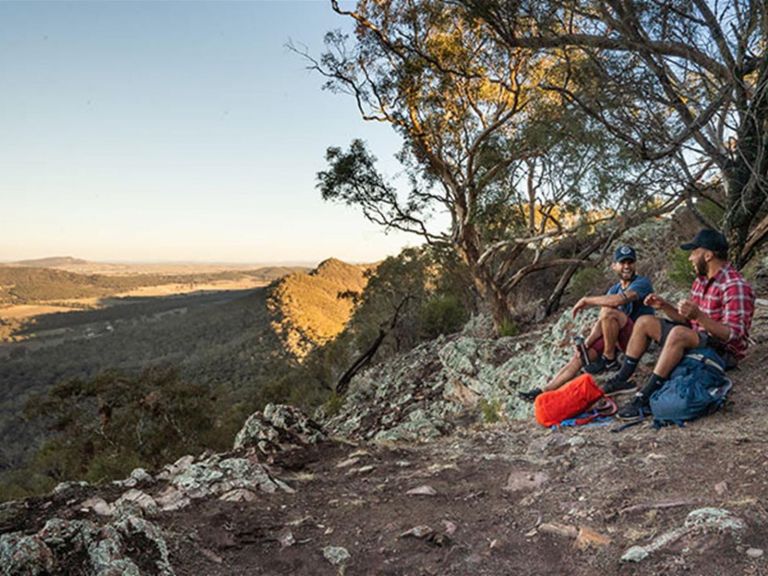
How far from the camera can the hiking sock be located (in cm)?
474

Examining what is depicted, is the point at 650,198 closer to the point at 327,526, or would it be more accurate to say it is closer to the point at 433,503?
the point at 433,503

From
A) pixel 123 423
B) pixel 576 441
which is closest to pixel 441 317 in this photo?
pixel 123 423

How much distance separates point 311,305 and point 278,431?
5082 centimetres

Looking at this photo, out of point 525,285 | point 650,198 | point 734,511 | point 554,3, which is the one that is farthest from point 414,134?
point 734,511

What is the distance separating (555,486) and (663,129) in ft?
20.0

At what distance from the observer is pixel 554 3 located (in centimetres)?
760

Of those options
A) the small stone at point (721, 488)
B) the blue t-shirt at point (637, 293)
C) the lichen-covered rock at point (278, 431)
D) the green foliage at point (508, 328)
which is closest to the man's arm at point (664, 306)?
the blue t-shirt at point (637, 293)

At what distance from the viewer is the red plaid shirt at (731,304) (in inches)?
164

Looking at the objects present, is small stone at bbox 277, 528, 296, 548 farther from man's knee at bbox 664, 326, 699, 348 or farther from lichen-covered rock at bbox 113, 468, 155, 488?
man's knee at bbox 664, 326, 699, 348

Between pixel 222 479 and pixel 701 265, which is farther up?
pixel 701 265

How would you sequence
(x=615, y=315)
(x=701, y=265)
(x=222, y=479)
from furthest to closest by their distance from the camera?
1. (x=615, y=315)
2. (x=701, y=265)
3. (x=222, y=479)

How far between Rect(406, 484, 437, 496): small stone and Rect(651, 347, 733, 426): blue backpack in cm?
186

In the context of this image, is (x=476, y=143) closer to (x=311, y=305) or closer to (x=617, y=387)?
(x=617, y=387)

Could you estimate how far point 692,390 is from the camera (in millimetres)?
3912
